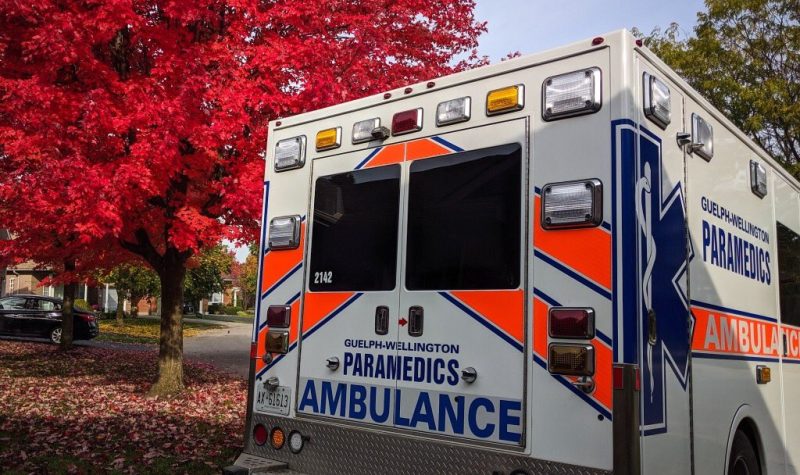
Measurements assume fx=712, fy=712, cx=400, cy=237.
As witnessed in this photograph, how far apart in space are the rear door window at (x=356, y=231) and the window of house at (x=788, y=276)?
10.2 ft

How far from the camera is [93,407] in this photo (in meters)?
10.2

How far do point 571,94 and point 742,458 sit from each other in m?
2.55

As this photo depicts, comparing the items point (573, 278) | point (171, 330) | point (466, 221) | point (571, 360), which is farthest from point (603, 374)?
point (171, 330)

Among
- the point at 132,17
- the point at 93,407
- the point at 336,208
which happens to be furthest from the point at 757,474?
the point at 93,407

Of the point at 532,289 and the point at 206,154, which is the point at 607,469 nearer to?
the point at 532,289

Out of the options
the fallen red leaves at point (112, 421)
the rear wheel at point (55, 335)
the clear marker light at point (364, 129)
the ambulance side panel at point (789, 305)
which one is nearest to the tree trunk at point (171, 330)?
the fallen red leaves at point (112, 421)

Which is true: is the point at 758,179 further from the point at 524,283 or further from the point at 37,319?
the point at 37,319

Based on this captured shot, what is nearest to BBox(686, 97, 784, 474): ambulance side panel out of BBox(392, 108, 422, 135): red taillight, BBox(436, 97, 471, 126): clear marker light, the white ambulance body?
the white ambulance body

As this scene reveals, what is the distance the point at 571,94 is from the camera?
369 centimetres

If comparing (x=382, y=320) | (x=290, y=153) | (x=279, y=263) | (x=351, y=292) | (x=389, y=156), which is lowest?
(x=382, y=320)

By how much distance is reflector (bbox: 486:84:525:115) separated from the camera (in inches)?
154

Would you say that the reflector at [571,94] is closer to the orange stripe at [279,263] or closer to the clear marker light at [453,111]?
the clear marker light at [453,111]

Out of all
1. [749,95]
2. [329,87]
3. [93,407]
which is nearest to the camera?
[329,87]

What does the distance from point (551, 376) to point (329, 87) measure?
6.46 metres
